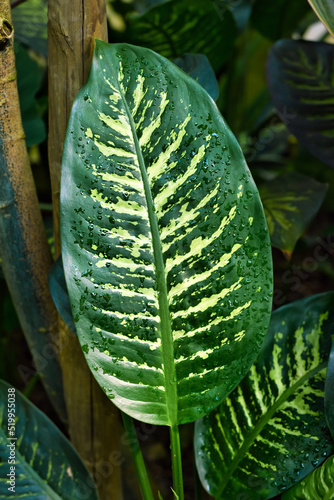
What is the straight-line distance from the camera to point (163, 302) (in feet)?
1.64

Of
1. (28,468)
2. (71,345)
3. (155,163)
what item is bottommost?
(28,468)

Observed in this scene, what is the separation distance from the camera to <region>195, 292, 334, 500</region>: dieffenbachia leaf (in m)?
0.58

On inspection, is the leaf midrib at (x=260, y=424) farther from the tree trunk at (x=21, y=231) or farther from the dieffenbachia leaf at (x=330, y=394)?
the tree trunk at (x=21, y=231)

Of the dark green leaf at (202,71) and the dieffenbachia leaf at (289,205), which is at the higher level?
the dark green leaf at (202,71)

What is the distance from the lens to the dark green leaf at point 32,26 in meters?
1.02

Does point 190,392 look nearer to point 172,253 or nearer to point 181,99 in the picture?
point 172,253

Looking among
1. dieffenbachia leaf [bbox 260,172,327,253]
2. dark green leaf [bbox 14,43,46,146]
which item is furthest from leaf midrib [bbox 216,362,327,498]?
dark green leaf [bbox 14,43,46,146]

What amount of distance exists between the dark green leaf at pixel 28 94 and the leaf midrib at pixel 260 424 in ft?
1.94

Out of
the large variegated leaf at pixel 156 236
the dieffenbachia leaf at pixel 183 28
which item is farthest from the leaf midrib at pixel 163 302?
the dieffenbachia leaf at pixel 183 28

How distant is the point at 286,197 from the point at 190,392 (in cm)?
51

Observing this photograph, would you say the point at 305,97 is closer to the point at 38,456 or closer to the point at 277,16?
the point at 277,16

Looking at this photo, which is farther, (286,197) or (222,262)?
(286,197)

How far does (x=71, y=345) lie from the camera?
0.66 m

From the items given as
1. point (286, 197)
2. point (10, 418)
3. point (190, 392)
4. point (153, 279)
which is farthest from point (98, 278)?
point (286, 197)
